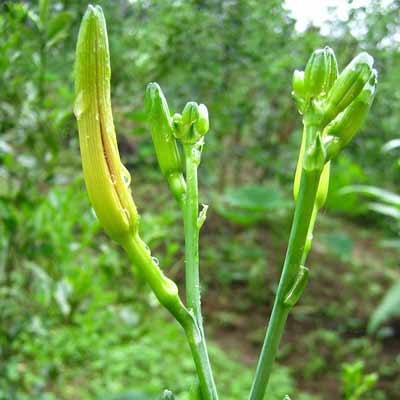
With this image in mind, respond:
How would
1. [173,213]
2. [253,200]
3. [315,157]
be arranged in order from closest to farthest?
1. [315,157]
2. [173,213]
3. [253,200]

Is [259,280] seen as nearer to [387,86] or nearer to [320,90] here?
[387,86]

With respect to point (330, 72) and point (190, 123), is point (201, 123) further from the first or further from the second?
point (330, 72)

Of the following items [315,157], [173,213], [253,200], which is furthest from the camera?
[253,200]

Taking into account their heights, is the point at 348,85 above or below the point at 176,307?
above

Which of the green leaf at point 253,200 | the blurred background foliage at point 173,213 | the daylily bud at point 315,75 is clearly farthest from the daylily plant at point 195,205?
the green leaf at point 253,200

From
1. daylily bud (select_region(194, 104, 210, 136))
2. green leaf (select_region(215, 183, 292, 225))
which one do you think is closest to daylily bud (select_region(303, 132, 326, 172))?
daylily bud (select_region(194, 104, 210, 136))

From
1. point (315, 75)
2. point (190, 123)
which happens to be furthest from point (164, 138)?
point (315, 75)
